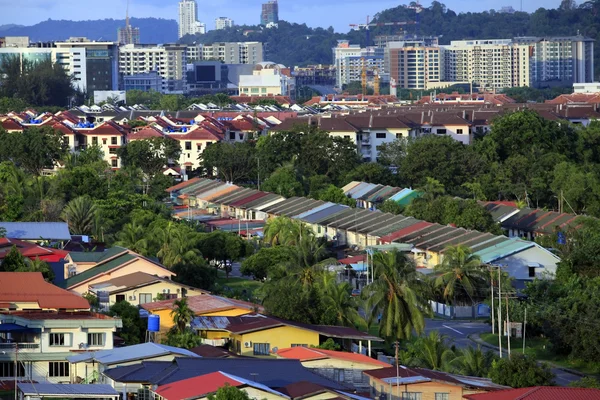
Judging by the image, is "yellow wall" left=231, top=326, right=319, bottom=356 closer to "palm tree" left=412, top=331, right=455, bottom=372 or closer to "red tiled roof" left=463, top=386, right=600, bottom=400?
"palm tree" left=412, top=331, right=455, bottom=372

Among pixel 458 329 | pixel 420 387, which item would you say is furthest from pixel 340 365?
pixel 458 329

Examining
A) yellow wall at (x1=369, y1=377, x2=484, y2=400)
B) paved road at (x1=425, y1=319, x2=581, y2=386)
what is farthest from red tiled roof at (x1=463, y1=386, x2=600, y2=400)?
paved road at (x1=425, y1=319, x2=581, y2=386)

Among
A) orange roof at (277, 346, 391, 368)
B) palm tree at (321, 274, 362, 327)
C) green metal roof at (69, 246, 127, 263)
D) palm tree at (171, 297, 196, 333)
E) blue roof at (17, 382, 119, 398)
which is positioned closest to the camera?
blue roof at (17, 382, 119, 398)

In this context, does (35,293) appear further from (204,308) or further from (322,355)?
(322,355)

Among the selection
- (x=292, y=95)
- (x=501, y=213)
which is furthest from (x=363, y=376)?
(x=292, y=95)

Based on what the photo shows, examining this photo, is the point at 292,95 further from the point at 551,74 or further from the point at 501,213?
the point at 501,213

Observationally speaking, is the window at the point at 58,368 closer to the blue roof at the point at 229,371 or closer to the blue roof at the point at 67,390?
the blue roof at the point at 229,371
